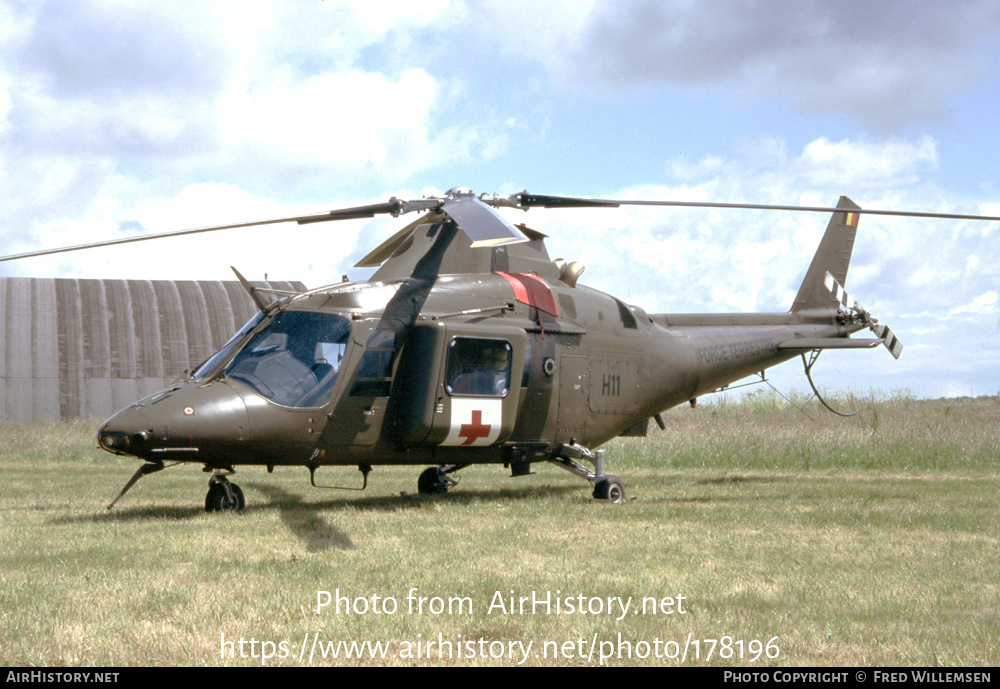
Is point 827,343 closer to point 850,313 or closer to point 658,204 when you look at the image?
point 850,313

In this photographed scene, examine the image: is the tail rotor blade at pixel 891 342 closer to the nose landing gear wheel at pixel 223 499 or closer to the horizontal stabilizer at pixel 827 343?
the horizontal stabilizer at pixel 827 343

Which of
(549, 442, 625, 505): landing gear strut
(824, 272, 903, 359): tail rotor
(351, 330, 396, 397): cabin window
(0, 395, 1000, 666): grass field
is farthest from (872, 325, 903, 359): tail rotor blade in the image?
(351, 330, 396, 397): cabin window

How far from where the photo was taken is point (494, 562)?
753 centimetres

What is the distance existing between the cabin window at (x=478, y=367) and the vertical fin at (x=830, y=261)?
286 inches

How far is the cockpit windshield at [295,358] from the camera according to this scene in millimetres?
10234

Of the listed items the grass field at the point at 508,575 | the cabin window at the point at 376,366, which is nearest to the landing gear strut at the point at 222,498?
the grass field at the point at 508,575

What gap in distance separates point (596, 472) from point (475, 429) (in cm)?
223

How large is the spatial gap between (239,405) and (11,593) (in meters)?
3.70

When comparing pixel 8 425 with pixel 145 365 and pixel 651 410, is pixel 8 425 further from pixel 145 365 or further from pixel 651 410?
pixel 651 410

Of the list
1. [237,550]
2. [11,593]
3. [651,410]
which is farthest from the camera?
[651,410]

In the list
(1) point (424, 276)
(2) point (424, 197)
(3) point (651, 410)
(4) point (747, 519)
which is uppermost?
(2) point (424, 197)

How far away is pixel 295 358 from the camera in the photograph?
10.4 metres

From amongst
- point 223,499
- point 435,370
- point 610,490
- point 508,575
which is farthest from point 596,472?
point 508,575
